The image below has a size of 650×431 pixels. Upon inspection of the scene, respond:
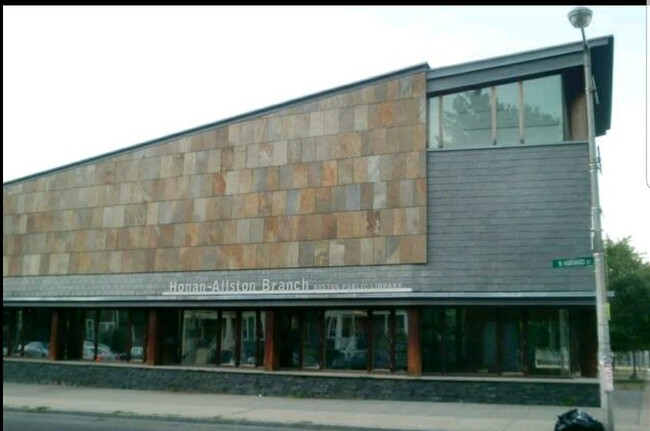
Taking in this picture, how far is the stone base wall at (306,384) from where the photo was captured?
19.0m

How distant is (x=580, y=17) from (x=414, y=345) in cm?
981

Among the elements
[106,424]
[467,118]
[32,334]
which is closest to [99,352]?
[32,334]

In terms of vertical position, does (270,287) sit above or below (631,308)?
above

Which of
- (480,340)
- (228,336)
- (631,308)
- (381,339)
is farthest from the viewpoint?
(631,308)

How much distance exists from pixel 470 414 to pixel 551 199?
6.31 metres

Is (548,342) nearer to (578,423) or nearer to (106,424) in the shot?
(578,423)

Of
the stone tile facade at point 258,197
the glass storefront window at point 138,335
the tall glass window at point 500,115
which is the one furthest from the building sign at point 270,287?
the tall glass window at point 500,115

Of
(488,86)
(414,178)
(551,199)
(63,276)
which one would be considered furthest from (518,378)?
(63,276)

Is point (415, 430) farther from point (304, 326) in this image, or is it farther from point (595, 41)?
point (595, 41)

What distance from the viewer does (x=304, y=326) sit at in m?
22.5

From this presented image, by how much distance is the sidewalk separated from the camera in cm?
1598

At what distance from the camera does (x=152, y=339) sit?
24.2 metres

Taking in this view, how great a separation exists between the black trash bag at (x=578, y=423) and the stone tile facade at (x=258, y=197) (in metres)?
8.57

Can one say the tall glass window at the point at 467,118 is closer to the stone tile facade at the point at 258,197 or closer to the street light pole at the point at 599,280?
the stone tile facade at the point at 258,197
